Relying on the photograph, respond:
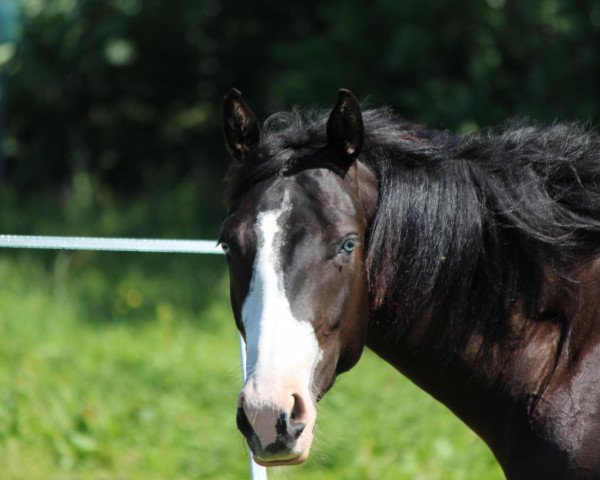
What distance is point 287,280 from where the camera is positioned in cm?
275

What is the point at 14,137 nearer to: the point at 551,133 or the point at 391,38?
the point at 391,38

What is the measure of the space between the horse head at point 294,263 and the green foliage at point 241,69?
521cm

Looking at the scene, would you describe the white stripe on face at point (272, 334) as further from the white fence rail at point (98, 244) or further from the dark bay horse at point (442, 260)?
the white fence rail at point (98, 244)

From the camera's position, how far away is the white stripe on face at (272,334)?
8.50 feet

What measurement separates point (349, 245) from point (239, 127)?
0.59 meters

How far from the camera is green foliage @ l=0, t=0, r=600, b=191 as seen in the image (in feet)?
27.6

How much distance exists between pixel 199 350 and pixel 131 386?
72 cm

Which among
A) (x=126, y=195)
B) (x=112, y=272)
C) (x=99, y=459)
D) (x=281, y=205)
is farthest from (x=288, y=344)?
(x=126, y=195)

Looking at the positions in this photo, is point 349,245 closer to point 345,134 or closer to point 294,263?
point 294,263

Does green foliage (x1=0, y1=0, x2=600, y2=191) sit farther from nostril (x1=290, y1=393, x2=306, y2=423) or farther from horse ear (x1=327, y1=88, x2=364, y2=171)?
nostril (x1=290, y1=393, x2=306, y2=423)

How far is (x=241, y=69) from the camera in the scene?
37.3ft

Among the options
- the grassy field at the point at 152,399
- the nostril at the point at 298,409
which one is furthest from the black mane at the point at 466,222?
the grassy field at the point at 152,399

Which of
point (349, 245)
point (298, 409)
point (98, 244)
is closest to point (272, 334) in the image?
point (298, 409)

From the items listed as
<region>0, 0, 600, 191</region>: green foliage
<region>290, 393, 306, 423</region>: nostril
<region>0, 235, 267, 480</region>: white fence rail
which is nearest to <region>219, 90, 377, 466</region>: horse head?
<region>290, 393, 306, 423</region>: nostril
